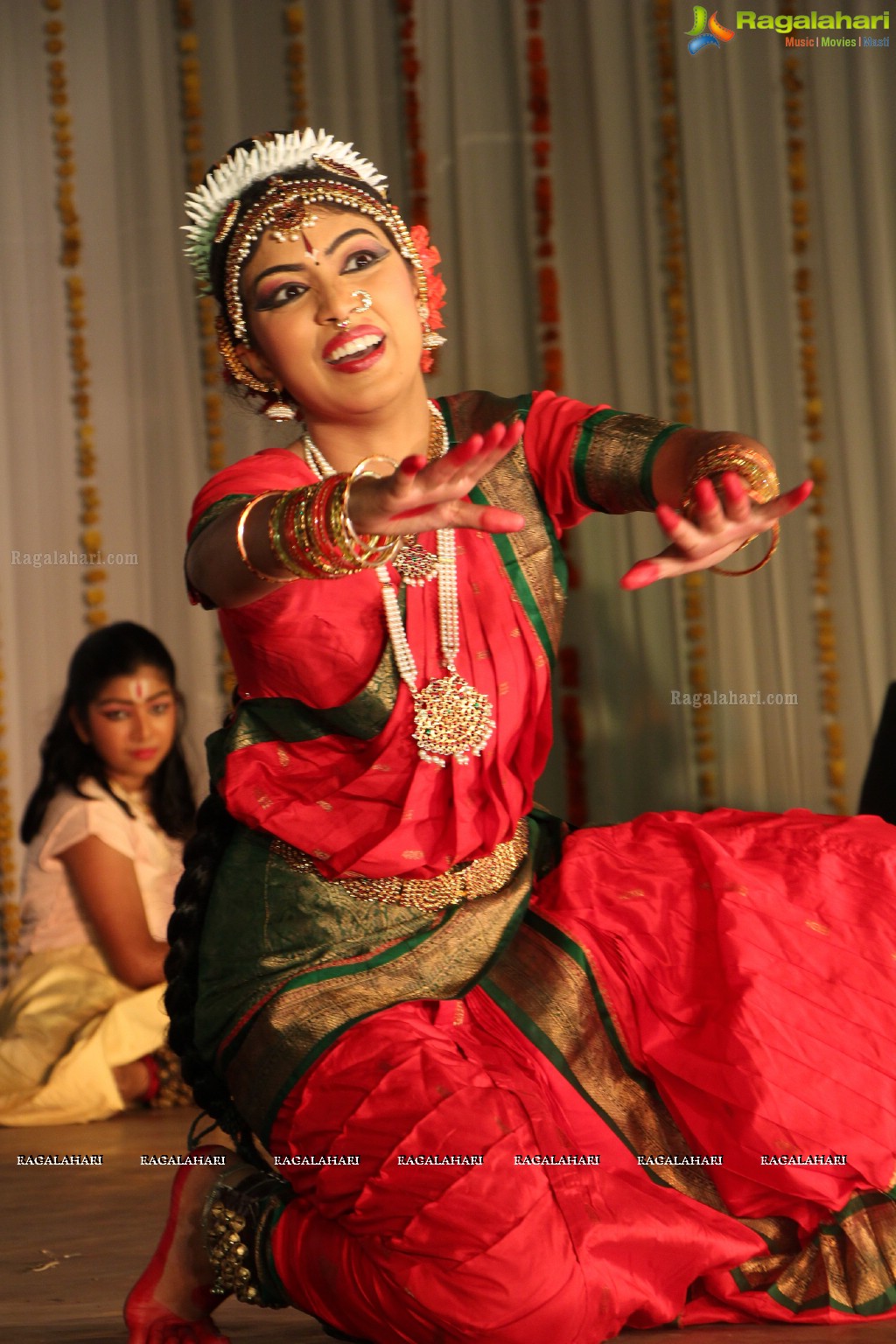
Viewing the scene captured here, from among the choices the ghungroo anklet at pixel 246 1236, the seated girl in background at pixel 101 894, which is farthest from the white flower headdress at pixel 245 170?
the seated girl in background at pixel 101 894

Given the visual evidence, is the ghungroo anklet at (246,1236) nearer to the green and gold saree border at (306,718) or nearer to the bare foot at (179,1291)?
the bare foot at (179,1291)

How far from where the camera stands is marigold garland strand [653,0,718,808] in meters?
3.91

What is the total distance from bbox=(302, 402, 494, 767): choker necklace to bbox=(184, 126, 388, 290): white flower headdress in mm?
494

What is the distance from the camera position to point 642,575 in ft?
4.41

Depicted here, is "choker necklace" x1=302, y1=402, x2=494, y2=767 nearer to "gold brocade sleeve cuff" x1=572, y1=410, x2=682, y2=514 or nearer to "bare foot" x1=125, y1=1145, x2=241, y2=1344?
"gold brocade sleeve cuff" x1=572, y1=410, x2=682, y2=514

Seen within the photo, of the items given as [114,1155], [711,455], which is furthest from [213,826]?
[114,1155]

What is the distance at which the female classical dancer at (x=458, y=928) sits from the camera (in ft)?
4.34

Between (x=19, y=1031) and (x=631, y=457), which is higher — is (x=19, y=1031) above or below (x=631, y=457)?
below

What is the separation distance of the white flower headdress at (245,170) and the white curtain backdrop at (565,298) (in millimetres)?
2245

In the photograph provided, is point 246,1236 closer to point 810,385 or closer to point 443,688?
point 443,688

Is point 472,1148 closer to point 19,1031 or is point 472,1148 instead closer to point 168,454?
point 19,1031

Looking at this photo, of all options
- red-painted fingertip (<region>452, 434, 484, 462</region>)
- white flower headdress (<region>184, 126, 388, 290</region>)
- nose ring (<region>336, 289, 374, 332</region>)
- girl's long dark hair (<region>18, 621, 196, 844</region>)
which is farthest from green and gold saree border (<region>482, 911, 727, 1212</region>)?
girl's long dark hair (<region>18, 621, 196, 844</region>)

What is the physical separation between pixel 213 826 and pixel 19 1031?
6.07 feet

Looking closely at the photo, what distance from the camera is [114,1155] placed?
2.68 metres
